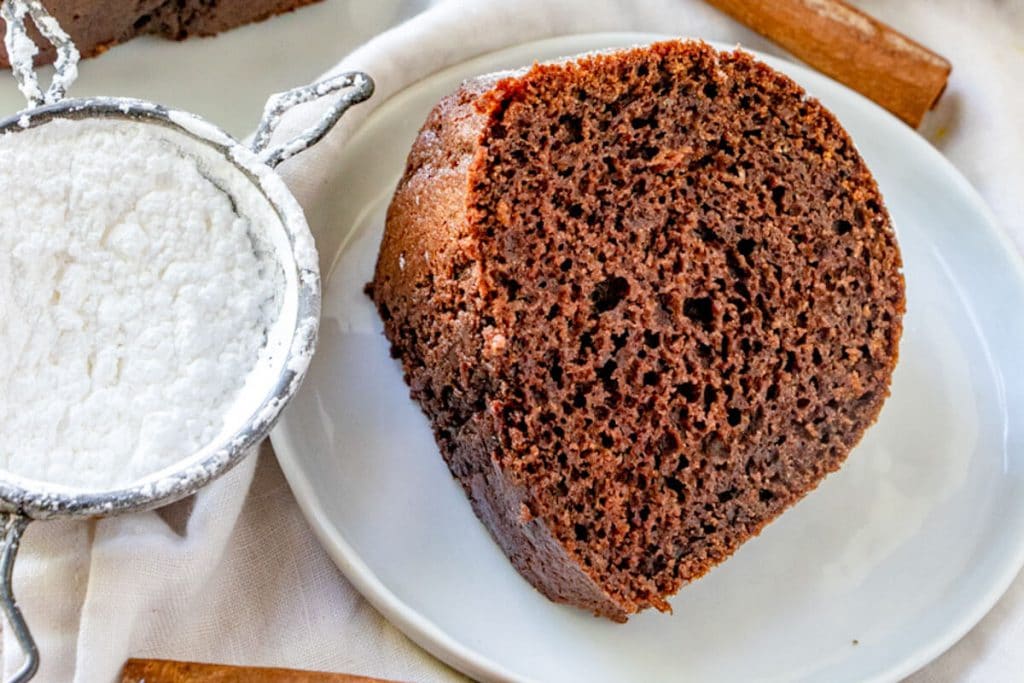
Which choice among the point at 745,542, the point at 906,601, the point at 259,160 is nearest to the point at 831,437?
the point at 745,542

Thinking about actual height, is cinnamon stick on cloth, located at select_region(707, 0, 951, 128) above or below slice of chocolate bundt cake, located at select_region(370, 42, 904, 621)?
above

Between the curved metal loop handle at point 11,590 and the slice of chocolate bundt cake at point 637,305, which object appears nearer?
the curved metal loop handle at point 11,590

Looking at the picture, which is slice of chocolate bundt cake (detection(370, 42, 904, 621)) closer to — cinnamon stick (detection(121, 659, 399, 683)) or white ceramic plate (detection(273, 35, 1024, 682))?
white ceramic plate (detection(273, 35, 1024, 682))

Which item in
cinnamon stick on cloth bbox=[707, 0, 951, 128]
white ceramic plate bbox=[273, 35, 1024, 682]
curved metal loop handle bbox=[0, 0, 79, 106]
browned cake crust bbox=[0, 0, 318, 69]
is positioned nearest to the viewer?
curved metal loop handle bbox=[0, 0, 79, 106]

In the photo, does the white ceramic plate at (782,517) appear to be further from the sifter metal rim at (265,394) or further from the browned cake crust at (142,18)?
the browned cake crust at (142,18)

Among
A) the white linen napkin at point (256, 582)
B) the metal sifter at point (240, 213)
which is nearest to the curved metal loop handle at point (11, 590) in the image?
the metal sifter at point (240, 213)

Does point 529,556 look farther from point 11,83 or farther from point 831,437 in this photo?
point 11,83

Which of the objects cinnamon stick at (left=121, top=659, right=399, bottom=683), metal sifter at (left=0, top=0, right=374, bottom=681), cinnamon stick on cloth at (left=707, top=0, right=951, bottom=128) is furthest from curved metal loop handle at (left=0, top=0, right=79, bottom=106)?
cinnamon stick on cloth at (left=707, top=0, right=951, bottom=128)
